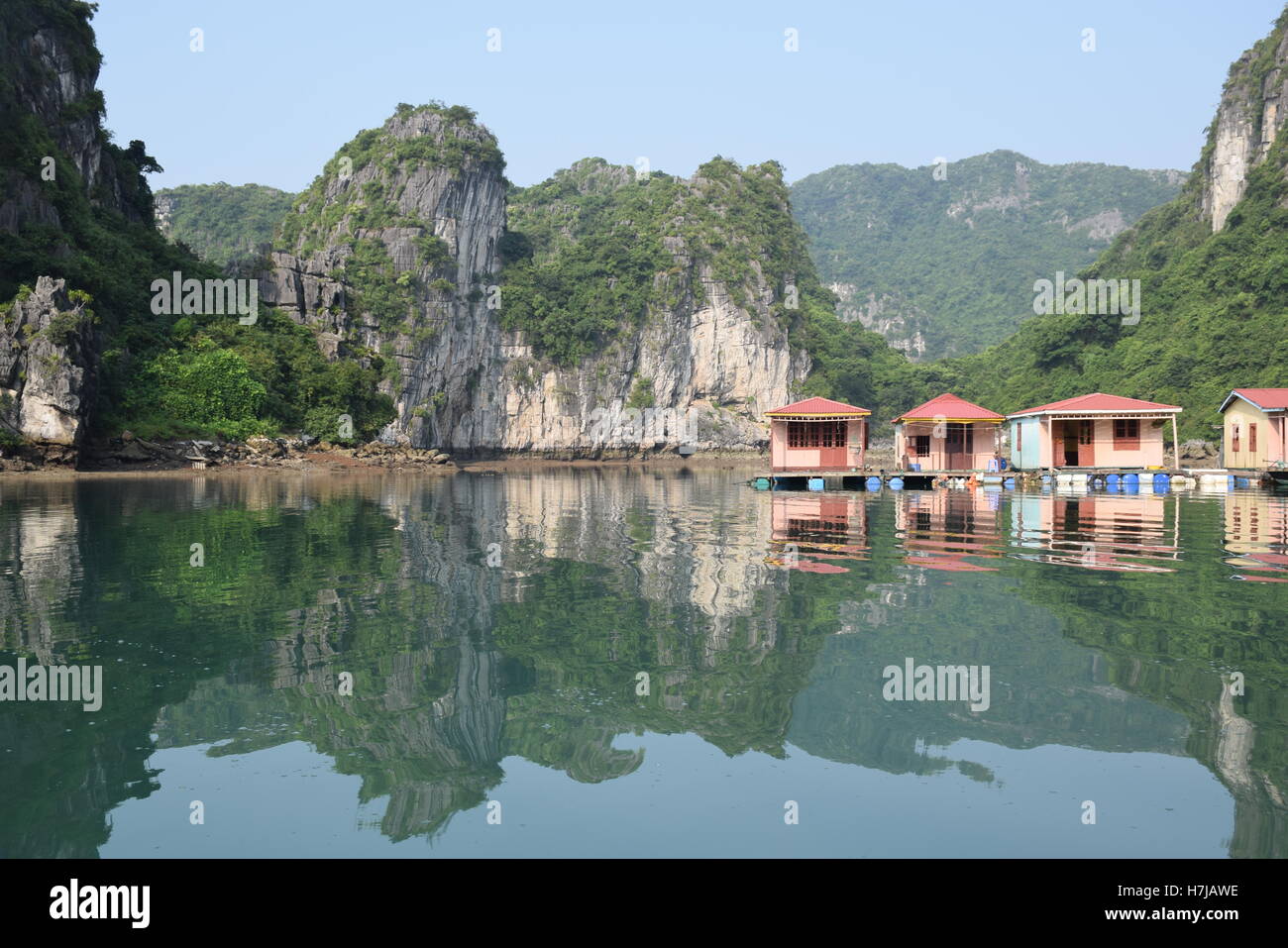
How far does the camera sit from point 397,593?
1305 centimetres

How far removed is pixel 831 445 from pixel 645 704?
3484 centimetres

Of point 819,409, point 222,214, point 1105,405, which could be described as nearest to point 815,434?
point 819,409

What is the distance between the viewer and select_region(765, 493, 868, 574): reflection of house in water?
643 inches

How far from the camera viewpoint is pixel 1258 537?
62.9 ft

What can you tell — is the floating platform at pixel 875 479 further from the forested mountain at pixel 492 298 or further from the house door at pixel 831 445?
the forested mountain at pixel 492 298

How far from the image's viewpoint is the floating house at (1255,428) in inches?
1473

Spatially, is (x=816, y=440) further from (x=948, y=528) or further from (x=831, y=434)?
(x=948, y=528)

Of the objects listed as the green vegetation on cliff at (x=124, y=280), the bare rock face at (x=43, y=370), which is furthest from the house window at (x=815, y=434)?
the bare rock face at (x=43, y=370)

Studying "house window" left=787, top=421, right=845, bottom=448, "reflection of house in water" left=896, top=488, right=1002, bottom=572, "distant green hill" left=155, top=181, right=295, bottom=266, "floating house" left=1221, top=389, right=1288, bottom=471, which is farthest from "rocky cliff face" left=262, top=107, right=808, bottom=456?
"floating house" left=1221, top=389, right=1288, bottom=471

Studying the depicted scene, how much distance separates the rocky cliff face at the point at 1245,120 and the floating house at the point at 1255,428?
4973cm

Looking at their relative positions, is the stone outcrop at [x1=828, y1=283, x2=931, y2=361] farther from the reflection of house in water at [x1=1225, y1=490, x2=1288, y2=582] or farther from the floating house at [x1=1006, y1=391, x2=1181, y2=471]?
the reflection of house in water at [x1=1225, y1=490, x2=1288, y2=582]

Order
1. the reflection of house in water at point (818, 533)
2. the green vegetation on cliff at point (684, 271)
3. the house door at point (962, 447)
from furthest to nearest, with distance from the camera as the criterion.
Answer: the green vegetation on cliff at point (684, 271), the house door at point (962, 447), the reflection of house in water at point (818, 533)

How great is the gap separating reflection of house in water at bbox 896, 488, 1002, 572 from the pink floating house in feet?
25.2

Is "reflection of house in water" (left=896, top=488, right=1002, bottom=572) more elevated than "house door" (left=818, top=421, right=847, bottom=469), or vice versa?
"house door" (left=818, top=421, right=847, bottom=469)
